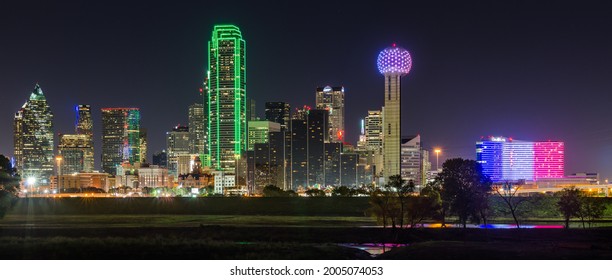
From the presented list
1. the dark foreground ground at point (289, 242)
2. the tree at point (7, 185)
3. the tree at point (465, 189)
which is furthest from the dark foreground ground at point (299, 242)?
the tree at point (465, 189)

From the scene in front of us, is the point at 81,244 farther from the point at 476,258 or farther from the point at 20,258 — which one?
the point at 476,258

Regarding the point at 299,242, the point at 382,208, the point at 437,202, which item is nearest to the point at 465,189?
the point at 437,202

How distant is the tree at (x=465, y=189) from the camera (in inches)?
3415

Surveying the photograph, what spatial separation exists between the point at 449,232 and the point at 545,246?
13.7 meters

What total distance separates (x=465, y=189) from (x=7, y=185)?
2228 inches

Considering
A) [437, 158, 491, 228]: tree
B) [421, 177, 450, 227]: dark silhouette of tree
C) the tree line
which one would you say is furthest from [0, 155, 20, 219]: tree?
[437, 158, 491, 228]: tree

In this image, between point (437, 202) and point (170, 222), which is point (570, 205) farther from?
point (170, 222)

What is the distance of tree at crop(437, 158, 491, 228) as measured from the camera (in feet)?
285

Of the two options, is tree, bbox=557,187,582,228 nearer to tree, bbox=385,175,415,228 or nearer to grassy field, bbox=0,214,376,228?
tree, bbox=385,175,415,228

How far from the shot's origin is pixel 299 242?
227 feet

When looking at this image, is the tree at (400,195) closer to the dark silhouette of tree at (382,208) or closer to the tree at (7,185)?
the dark silhouette of tree at (382,208)

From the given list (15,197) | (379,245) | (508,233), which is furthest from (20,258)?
(508,233)

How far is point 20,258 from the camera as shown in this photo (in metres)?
51.8

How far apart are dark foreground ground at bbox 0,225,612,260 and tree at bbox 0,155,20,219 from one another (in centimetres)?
395
